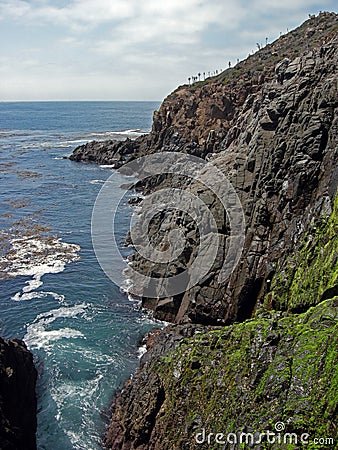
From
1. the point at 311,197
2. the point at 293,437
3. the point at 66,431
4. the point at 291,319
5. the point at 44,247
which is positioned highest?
the point at 311,197

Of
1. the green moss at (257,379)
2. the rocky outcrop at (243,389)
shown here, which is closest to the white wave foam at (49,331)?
the rocky outcrop at (243,389)

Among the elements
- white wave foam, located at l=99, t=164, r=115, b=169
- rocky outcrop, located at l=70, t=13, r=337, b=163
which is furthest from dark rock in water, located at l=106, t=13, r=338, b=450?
white wave foam, located at l=99, t=164, r=115, b=169

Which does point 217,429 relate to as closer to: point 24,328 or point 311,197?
point 311,197

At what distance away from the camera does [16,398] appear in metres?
23.2

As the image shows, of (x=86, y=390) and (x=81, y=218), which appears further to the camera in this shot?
(x=81, y=218)

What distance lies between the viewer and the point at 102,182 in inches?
3295

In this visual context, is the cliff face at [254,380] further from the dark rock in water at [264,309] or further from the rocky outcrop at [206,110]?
the rocky outcrop at [206,110]

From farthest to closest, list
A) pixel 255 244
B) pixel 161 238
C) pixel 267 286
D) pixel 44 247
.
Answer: pixel 44 247
pixel 161 238
pixel 255 244
pixel 267 286

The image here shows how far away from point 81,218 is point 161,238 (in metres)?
24.8

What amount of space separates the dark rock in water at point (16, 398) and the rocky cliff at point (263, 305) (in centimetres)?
469

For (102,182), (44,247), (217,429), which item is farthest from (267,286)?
(102,182)

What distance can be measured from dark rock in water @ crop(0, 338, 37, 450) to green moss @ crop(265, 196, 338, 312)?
15107mm

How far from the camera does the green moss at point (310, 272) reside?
772 inches

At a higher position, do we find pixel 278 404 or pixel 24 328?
pixel 278 404
